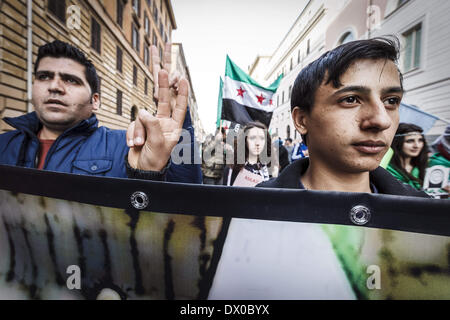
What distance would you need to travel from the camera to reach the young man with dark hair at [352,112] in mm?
812

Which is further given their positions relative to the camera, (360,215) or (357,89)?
(357,89)

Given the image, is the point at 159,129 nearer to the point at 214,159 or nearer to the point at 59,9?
the point at 59,9

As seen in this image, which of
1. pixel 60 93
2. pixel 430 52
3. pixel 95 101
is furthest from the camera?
pixel 430 52

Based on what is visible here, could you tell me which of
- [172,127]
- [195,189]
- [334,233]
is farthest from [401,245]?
[172,127]

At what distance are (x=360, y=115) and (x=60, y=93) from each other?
1742 millimetres

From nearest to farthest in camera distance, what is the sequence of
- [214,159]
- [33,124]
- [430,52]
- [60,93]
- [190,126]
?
[190,126]
[60,93]
[33,124]
[430,52]
[214,159]

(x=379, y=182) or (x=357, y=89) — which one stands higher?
(x=357, y=89)

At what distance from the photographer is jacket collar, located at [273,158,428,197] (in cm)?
98

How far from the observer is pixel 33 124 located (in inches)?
62.4

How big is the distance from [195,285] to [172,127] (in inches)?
26.4

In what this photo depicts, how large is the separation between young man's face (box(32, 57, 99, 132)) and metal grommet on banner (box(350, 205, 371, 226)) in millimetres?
1720

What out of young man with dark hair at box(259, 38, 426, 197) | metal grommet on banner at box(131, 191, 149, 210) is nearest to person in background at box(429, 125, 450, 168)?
young man with dark hair at box(259, 38, 426, 197)

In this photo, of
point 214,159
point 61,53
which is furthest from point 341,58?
point 214,159
